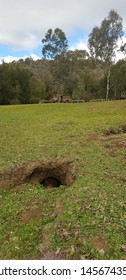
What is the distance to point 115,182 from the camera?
6.52 m

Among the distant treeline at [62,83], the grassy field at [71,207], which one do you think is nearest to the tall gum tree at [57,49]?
the distant treeline at [62,83]

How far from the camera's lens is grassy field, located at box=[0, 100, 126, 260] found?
4445mm

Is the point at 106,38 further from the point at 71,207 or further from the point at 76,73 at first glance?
the point at 71,207

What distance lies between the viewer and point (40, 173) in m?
8.10

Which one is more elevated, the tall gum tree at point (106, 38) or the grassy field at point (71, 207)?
the tall gum tree at point (106, 38)

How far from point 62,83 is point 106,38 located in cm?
1330

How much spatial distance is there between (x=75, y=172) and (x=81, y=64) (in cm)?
5933

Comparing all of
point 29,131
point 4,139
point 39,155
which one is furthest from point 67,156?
point 29,131

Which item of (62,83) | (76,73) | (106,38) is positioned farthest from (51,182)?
(76,73)

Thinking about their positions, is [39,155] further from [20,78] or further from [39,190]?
[20,78]

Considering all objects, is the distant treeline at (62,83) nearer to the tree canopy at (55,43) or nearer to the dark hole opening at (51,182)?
the tree canopy at (55,43)

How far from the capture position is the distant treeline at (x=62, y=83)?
4606 cm

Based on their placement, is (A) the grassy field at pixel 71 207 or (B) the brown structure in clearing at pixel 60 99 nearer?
(A) the grassy field at pixel 71 207

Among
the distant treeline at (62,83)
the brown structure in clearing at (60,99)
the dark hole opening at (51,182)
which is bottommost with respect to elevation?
the dark hole opening at (51,182)
